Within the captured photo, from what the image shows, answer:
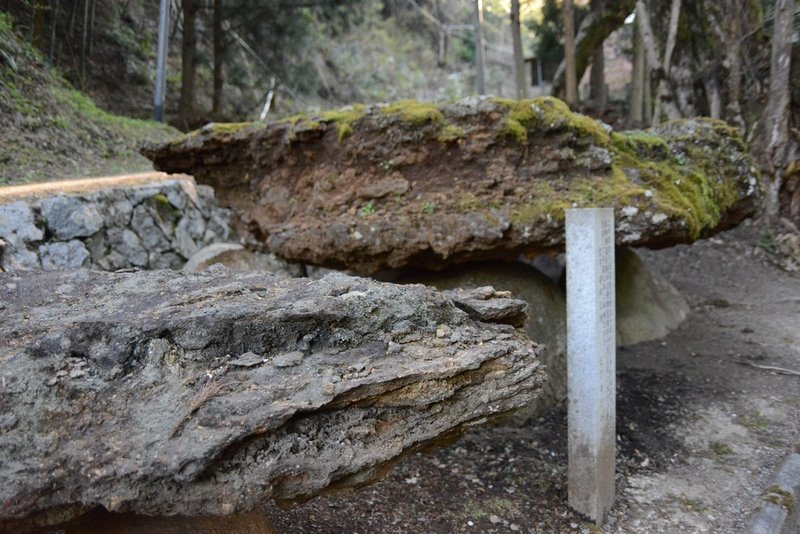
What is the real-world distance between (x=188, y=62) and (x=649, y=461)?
11.8 metres

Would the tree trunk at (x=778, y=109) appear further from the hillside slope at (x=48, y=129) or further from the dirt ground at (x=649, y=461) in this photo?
the hillside slope at (x=48, y=129)

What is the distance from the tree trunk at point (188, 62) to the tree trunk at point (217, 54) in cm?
44

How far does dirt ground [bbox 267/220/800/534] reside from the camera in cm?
347

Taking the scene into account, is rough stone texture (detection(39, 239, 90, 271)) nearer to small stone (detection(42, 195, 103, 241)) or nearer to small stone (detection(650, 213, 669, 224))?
small stone (detection(42, 195, 103, 241))

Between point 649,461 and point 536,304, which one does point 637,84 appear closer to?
point 536,304

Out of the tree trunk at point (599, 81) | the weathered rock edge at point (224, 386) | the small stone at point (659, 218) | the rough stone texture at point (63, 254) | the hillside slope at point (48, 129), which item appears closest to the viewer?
the weathered rock edge at point (224, 386)

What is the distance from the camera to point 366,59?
67.1ft

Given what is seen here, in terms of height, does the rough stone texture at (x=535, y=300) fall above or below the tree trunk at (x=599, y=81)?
below

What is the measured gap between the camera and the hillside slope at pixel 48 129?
749cm

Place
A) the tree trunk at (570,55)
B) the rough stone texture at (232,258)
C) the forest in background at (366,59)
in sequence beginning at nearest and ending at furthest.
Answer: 1. the rough stone texture at (232,258)
2. the forest in background at (366,59)
3. the tree trunk at (570,55)

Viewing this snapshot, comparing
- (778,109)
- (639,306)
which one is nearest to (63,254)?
(639,306)

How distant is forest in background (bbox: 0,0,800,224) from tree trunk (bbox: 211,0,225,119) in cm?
2

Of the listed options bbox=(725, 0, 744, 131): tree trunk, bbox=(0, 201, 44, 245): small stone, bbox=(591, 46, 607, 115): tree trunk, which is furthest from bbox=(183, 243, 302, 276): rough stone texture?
bbox=(591, 46, 607, 115): tree trunk

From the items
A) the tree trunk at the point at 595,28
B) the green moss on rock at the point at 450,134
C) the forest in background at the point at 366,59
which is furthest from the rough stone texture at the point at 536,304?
the tree trunk at the point at 595,28
